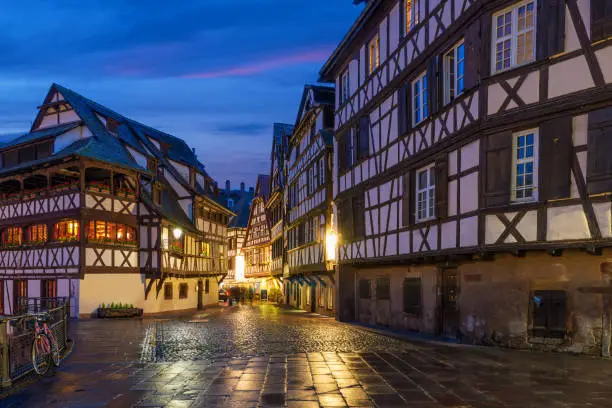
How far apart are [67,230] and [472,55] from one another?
24754 mm

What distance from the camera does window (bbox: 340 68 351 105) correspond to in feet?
83.9

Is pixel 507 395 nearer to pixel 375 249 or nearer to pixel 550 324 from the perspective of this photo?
pixel 550 324

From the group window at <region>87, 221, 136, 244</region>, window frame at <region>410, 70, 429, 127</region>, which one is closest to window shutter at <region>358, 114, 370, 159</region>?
window frame at <region>410, 70, 429, 127</region>

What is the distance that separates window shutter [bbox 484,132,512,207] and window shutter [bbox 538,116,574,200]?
0.86m

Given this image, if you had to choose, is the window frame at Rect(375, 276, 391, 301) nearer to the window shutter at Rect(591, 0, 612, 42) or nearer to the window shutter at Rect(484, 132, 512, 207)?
the window shutter at Rect(484, 132, 512, 207)

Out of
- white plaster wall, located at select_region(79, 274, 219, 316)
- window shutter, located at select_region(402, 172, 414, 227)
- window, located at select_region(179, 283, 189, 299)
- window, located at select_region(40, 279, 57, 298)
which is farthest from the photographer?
window, located at select_region(179, 283, 189, 299)

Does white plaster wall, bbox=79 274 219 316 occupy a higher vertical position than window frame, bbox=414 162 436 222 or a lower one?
lower

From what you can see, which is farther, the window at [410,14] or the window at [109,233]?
the window at [109,233]

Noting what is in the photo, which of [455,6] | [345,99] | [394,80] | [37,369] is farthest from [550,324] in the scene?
[345,99]

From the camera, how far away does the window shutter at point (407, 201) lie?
60.8 ft

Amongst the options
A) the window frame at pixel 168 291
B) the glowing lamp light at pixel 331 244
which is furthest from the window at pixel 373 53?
the window frame at pixel 168 291

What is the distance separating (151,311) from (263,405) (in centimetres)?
2760

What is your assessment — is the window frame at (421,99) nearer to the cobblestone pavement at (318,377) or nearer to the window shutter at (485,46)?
the window shutter at (485,46)

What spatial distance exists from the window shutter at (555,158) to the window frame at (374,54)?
10260 mm
